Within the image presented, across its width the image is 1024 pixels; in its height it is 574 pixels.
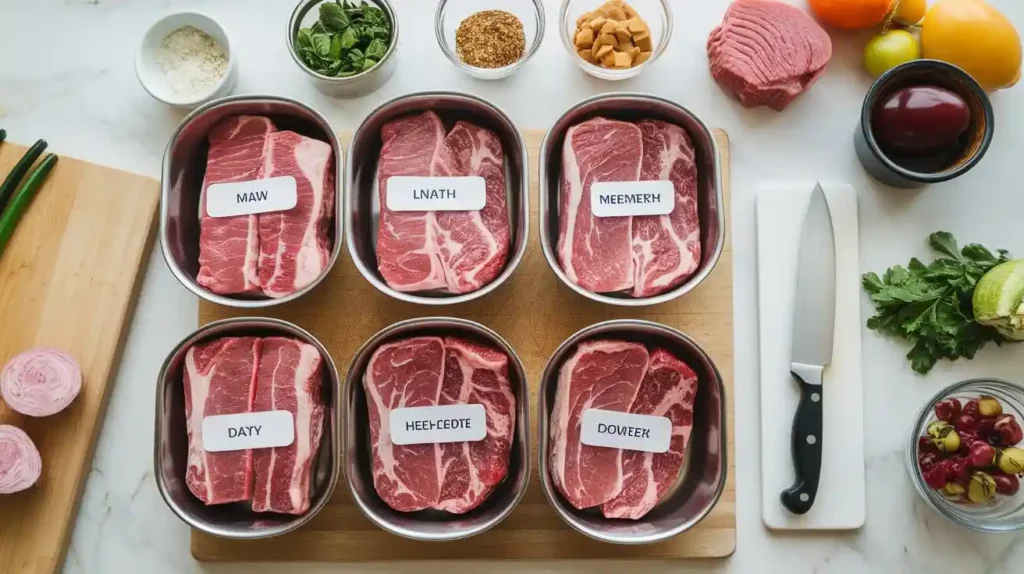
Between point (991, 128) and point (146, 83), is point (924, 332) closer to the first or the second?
point (991, 128)

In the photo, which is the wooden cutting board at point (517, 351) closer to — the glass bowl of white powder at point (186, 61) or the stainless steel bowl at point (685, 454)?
the stainless steel bowl at point (685, 454)

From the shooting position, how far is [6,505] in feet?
5.18

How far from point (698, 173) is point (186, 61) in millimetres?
1122

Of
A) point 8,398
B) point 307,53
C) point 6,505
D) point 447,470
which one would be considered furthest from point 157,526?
point 307,53

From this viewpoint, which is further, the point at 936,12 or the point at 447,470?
the point at 936,12

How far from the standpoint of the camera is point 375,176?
1.70 m

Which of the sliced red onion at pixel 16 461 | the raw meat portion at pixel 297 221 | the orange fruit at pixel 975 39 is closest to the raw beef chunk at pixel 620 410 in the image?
the raw meat portion at pixel 297 221

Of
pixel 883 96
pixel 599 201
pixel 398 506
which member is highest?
pixel 883 96

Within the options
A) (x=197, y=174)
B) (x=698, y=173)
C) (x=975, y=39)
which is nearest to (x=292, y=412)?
(x=197, y=174)

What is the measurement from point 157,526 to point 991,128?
6.24 ft

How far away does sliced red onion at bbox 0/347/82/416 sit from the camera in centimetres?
154

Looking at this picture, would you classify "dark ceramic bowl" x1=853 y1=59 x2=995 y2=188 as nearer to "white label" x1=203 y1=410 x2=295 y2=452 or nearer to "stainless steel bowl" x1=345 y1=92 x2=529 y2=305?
"stainless steel bowl" x1=345 y1=92 x2=529 y2=305

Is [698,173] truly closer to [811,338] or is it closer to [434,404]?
[811,338]

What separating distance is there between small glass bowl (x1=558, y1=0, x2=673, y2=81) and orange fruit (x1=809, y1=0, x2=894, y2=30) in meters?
0.33
